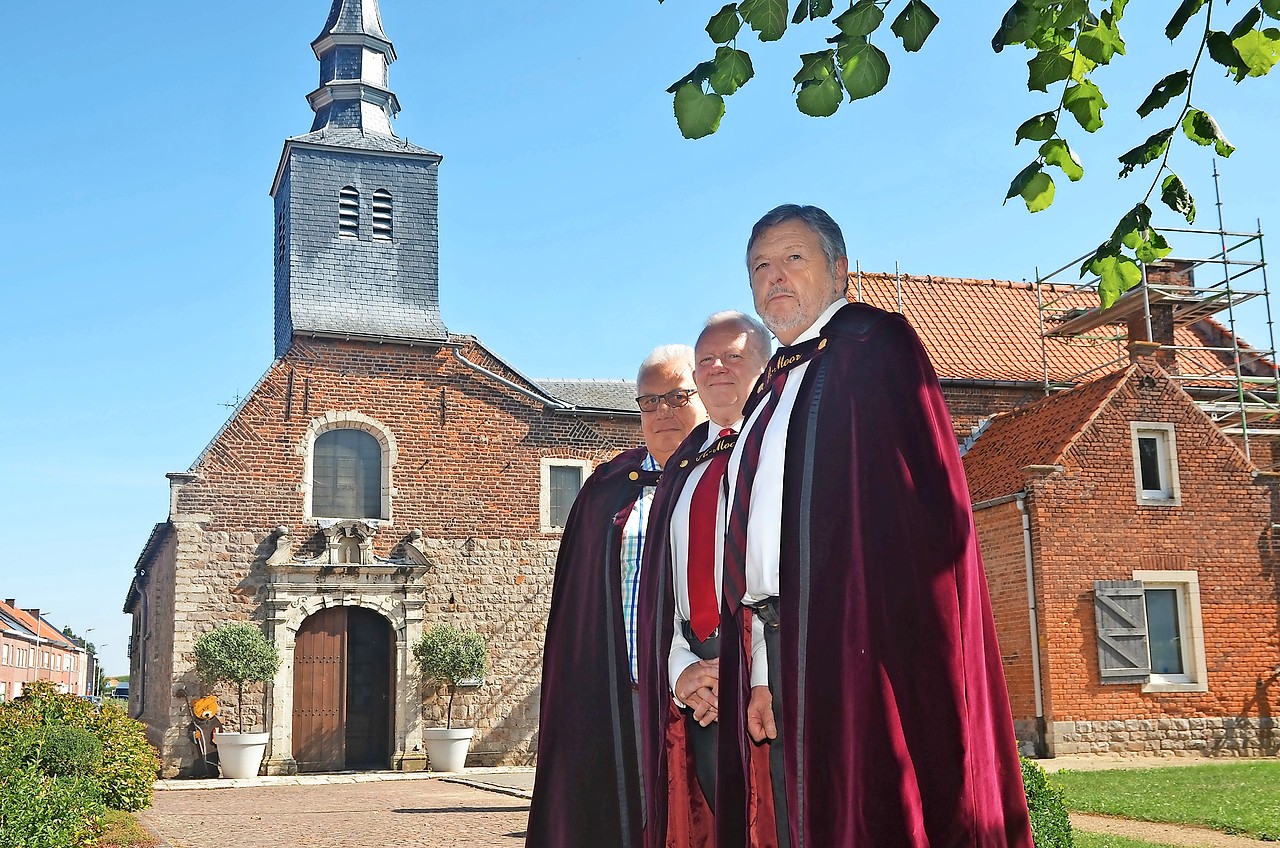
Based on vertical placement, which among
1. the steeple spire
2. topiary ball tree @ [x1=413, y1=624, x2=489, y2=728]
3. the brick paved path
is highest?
the steeple spire

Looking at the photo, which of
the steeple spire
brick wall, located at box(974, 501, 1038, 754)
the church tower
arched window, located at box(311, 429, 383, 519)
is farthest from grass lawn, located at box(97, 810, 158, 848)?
the steeple spire

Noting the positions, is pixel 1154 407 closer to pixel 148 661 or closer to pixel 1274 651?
pixel 1274 651

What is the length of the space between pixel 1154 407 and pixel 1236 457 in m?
1.51

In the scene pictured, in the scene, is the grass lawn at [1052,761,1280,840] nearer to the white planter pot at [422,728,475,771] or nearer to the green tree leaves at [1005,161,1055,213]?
the green tree leaves at [1005,161,1055,213]

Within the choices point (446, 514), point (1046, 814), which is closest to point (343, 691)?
point (446, 514)

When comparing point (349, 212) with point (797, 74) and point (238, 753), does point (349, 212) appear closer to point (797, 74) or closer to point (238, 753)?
point (238, 753)

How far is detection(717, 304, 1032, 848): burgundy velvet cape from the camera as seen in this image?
2.73 m

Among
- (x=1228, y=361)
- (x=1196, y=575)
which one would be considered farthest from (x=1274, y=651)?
(x=1228, y=361)

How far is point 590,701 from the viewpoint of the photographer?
4.71m

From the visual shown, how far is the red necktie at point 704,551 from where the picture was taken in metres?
3.65

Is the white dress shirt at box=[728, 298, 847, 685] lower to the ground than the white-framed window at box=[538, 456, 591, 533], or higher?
lower

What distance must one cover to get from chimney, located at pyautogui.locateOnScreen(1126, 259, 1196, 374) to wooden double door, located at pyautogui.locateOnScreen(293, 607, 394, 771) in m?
14.1

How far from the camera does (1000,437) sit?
20.4 metres

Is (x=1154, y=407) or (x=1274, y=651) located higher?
(x=1154, y=407)
